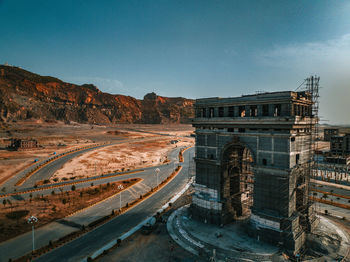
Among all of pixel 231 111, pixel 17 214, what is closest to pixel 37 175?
pixel 17 214

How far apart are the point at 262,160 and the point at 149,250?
16.4m

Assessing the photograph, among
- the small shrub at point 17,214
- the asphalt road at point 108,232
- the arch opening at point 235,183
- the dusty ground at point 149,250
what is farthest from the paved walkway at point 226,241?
the small shrub at point 17,214

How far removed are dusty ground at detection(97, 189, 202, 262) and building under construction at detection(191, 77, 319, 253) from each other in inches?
242

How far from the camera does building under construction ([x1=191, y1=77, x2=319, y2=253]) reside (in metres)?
22.8

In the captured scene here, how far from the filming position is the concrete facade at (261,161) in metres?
22.8

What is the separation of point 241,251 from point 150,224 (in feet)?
38.8

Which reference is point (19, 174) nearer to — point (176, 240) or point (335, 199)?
point (176, 240)

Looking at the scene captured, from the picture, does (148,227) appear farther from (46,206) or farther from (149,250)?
(46,206)

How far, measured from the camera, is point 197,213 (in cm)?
2969

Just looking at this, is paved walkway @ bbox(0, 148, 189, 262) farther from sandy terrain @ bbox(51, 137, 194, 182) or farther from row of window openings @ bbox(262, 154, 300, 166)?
row of window openings @ bbox(262, 154, 300, 166)

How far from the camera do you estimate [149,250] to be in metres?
24.0

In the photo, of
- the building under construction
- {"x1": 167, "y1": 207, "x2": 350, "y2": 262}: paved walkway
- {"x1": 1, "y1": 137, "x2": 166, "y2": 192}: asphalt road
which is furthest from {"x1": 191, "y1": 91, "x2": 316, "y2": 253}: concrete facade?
{"x1": 1, "y1": 137, "x2": 166, "y2": 192}: asphalt road

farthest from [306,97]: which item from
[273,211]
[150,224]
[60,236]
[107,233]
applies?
[60,236]

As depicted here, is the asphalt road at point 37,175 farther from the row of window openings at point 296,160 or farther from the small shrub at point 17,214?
the row of window openings at point 296,160
